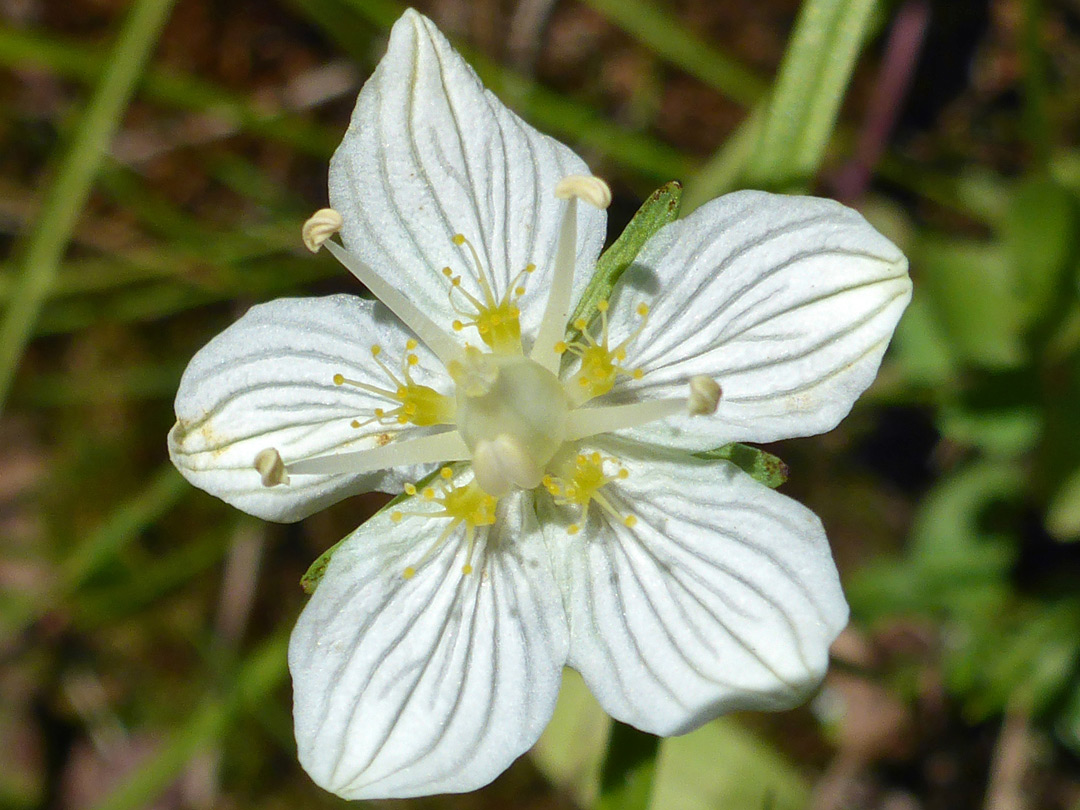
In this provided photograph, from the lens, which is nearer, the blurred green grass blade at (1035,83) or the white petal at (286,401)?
the white petal at (286,401)

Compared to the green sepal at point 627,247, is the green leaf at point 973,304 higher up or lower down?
lower down

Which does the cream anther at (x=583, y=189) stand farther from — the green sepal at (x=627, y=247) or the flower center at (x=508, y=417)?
the flower center at (x=508, y=417)

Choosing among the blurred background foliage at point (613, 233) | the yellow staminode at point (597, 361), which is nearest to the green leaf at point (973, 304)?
the blurred background foliage at point (613, 233)

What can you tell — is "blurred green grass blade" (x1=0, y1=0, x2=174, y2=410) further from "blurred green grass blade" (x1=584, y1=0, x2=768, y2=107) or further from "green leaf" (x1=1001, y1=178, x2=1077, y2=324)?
"green leaf" (x1=1001, y1=178, x2=1077, y2=324)

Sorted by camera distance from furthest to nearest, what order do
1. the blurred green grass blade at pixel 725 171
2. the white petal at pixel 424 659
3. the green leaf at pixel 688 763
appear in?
1. the green leaf at pixel 688 763
2. the blurred green grass blade at pixel 725 171
3. the white petal at pixel 424 659

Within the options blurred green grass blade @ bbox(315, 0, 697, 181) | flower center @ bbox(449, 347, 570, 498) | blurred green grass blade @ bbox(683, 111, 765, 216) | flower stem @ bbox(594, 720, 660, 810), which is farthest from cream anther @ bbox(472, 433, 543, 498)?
blurred green grass blade @ bbox(315, 0, 697, 181)

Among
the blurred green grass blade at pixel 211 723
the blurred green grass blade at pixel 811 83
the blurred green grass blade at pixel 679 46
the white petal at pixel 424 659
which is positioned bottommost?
the blurred green grass blade at pixel 211 723

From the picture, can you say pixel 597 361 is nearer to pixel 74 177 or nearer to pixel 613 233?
pixel 613 233

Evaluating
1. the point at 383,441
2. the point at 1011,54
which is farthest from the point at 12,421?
the point at 1011,54
